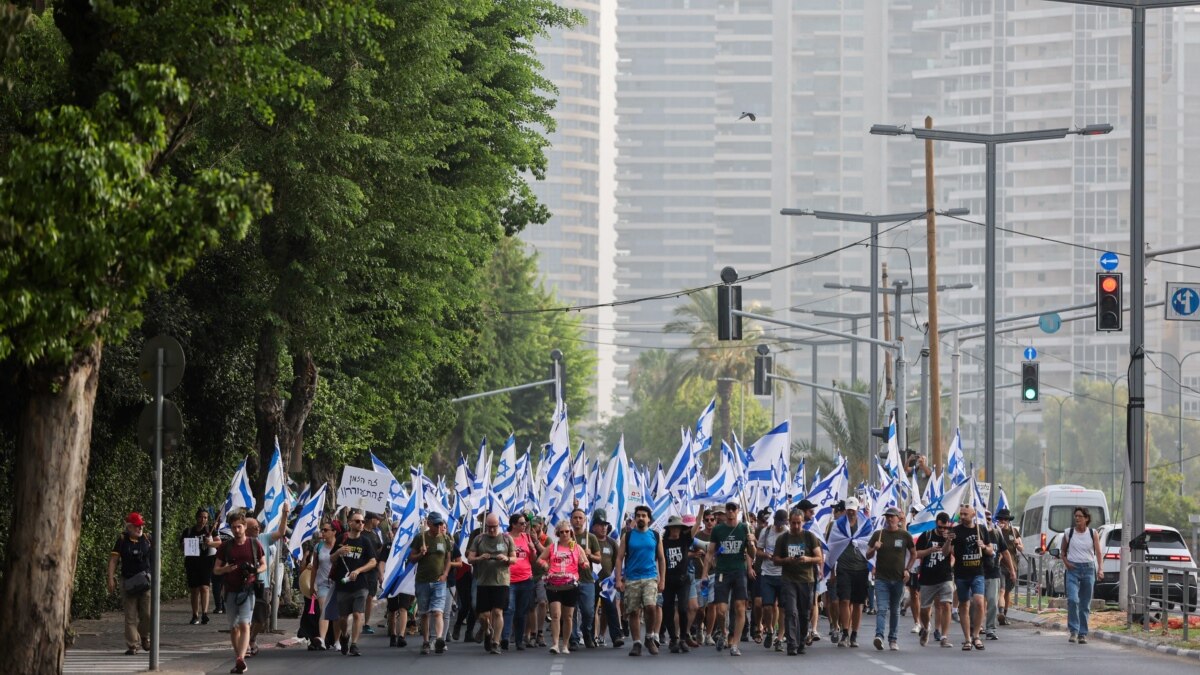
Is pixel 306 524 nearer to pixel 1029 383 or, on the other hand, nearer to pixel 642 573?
pixel 642 573

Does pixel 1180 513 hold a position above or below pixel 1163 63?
below

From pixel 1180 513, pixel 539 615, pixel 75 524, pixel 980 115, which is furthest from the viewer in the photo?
pixel 980 115

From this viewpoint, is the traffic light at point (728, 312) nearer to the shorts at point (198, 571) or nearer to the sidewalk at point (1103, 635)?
the sidewalk at point (1103, 635)

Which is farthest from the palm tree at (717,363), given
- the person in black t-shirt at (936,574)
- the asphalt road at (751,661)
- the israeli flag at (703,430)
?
the asphalt road at (751,661)

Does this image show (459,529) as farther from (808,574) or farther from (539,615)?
(808,574)

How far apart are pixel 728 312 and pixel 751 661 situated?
16.2 metres

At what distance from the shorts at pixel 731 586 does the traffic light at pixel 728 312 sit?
1341 cm

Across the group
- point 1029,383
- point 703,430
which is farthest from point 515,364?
point 703,430

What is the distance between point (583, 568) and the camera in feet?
74.9

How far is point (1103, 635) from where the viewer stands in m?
25.2

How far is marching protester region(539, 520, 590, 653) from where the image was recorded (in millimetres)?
22375

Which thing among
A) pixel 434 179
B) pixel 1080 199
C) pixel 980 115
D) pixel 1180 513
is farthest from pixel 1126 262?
pixel 434 179

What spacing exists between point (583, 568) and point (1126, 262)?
5347 inches

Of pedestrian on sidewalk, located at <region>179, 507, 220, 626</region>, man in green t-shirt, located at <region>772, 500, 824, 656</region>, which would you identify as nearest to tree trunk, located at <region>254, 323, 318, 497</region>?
pedestrian on sidewalk, located at <region>179, 507, 220, 626</region>
